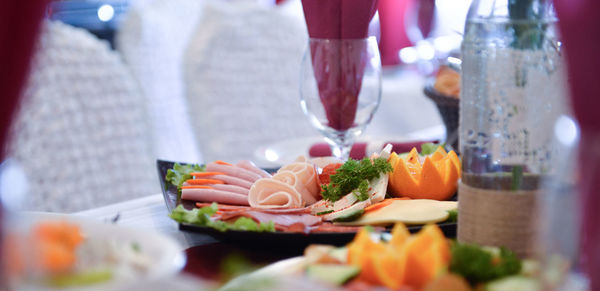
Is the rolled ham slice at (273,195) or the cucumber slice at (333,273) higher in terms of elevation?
the cucumber slice at (333,273)

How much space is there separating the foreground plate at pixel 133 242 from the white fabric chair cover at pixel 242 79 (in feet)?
5.61

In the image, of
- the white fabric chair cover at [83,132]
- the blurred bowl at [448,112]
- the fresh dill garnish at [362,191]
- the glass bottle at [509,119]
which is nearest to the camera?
the glass bottle at [509,119]

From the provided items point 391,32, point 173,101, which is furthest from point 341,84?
point 391,32

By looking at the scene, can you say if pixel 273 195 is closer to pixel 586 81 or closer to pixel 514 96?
pixel 514 96

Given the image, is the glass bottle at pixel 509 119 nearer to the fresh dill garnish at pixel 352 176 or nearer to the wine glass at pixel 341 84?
the fresh dill garnish at pixel 352 176

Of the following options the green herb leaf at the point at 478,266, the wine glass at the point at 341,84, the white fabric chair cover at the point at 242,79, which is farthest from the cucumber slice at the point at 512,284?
the white fabric chair cover at the point at 242,79

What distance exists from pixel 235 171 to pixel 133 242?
0.55 meters

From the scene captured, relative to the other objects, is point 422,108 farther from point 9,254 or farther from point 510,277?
point 9,254

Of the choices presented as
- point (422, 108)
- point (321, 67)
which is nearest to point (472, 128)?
point (321, 67)

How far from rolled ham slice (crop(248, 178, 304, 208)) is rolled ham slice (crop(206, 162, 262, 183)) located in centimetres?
9

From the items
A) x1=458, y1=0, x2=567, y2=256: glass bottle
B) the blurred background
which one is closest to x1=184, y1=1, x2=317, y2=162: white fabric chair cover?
the blurred background

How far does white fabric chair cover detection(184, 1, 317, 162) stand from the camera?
91.9 inches

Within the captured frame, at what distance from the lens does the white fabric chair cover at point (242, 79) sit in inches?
91.9

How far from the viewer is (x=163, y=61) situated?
2361mm
